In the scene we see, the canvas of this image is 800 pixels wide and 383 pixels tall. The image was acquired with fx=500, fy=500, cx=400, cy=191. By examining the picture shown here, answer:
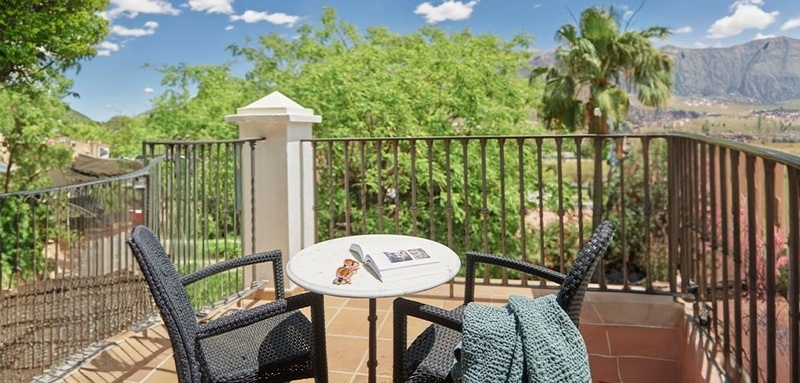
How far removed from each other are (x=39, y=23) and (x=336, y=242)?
13.8 meters

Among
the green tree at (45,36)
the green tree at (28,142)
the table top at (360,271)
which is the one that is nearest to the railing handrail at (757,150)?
the table top at (360,271)

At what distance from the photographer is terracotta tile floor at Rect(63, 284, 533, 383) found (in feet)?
7.54

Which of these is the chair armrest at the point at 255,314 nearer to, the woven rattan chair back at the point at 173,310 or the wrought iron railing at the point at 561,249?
the woven rattan chair back at the point at 173,310

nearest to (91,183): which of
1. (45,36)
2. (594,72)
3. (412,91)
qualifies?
(412,91)

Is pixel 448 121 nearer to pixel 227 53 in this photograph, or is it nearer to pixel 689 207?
pixel 689 207

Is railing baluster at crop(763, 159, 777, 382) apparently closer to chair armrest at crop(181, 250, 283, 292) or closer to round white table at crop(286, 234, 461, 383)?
round white table at crop(286, 234, 461, 383)

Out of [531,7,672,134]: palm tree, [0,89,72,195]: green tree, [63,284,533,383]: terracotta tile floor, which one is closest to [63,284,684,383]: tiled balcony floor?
[63,284,533,383]: terracotta tile floor

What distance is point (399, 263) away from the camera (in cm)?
170

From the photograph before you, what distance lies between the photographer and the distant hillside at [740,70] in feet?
36.6

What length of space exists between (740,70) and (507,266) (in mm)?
14754

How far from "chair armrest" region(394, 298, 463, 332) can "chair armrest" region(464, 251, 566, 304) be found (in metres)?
0.39

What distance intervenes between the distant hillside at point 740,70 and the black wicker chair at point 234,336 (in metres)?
10.7

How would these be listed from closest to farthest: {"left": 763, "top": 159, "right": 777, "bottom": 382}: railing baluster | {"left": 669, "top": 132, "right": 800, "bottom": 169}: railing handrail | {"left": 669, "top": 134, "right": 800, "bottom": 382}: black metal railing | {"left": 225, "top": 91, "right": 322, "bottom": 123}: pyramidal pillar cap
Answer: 1. {"left": 669, "top": 132, "right": 800, "bottom": 169}: railing handrail
2. {"left": 669, "top": 134, "right": 800, "bottom": 382}: black metal railing
3. {"left": 763, "top": 159, "right": 777, "bottom": 382}: railing baluster
4. {"left": 225, "top": 91, "right": 322, "bottom": 123}: pyramidal pillar cap

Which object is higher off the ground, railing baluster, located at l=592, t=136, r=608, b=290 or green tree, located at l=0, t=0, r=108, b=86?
green tree, located at l=0, t=0, r=108, b=86
